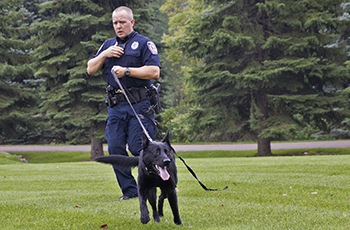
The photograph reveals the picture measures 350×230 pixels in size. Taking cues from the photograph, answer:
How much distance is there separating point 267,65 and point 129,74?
14748mm

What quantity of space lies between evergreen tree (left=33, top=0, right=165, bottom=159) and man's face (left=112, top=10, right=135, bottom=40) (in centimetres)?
1430

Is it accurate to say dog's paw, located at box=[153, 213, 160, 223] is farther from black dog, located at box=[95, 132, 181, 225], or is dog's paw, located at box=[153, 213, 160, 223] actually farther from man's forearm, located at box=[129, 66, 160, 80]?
man's forearm, located at box=[129, 66, 160, 80]

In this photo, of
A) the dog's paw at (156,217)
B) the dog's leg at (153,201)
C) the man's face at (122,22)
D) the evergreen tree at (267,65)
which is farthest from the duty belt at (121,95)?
the evergreen tree at (267,65)

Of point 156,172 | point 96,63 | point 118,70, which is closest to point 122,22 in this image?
point 96,63

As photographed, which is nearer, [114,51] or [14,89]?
[114,51]

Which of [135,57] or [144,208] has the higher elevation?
[135,57]

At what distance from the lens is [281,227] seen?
11.7 ft

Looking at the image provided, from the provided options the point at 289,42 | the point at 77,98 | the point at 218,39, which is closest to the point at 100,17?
the point at 77,98

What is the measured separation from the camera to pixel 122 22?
188 inches

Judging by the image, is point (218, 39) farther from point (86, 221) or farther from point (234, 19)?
point (86, 221)

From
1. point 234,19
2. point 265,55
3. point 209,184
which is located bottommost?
point 209,184

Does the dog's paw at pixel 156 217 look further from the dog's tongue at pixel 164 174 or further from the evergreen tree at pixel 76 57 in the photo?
the evergreen tree at pixel 76 57

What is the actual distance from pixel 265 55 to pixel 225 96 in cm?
296

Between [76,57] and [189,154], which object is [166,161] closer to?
[189,154]
